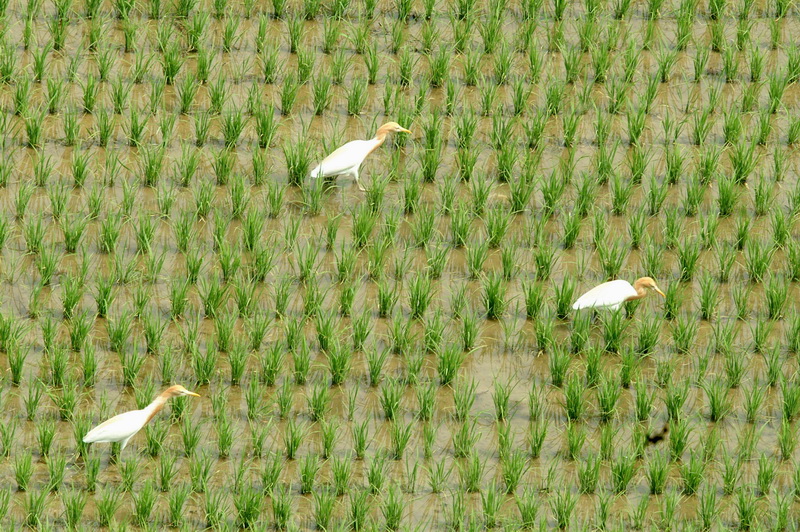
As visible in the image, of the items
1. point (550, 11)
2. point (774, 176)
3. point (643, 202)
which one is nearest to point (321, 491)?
point (643, 202)

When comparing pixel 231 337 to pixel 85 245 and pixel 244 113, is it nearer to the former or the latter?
pixel 85 245

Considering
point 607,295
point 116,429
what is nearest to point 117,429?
point 116,429

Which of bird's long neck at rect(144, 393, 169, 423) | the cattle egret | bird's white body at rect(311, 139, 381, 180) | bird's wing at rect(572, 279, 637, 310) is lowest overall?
the cattle egret

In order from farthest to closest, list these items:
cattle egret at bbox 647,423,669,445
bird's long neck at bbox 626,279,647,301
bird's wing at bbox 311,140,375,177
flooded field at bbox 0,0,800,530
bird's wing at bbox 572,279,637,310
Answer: bird's wing at bbox 311,140,375,177, bird's long neck at bbox 626,279,647,301, bird's wing at bbox 572,279,637,310, cattle egret at bbox 647,423,669,445, flooded field at bbox 0,0,800,530

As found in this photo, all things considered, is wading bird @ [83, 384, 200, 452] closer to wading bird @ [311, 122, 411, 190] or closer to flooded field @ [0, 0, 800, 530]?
flooded field @ [0, 0, 800, 530]

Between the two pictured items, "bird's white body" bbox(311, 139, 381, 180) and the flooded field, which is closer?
the flooded field

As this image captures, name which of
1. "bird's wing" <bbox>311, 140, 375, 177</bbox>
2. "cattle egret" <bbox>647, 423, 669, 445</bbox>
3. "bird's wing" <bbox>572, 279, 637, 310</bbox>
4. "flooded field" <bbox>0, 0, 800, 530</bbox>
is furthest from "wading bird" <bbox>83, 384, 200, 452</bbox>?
"cattle egret" <bbox>647, 423, 669, 445</bbox>

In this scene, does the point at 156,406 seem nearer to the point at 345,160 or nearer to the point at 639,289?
the point at 345,160
